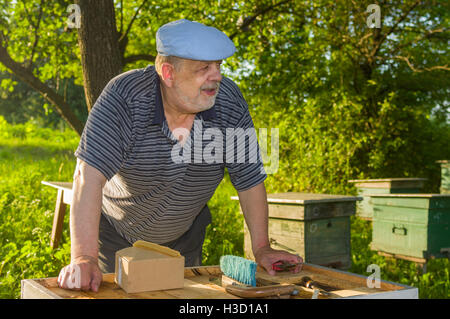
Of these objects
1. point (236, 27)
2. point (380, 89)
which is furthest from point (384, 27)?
point (236, 27)

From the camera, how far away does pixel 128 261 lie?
140 cm

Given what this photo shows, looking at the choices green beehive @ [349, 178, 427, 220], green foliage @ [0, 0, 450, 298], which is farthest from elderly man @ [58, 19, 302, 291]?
green beehive @ [349, 178, 427, 220]

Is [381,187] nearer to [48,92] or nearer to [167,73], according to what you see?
[48,92]

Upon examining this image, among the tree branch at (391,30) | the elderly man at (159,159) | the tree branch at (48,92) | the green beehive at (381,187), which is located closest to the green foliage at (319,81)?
the tree branch at (391,30)

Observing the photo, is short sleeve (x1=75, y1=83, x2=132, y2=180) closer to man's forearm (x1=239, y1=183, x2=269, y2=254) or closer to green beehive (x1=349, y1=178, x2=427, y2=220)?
man's forearm (x1=239, y1=183, x2=269, y2=254)

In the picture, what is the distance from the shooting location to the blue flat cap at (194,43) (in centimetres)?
162

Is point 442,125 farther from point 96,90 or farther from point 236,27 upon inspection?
point 96,90

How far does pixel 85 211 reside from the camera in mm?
1615

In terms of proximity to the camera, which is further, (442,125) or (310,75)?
(442,125)

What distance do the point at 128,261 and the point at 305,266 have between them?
0.73 m

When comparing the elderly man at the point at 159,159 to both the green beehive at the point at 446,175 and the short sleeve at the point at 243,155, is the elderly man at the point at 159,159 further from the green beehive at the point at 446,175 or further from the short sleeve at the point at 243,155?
the green beehive at the point at 446,175

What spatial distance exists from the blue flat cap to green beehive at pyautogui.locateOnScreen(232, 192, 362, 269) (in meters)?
2.75

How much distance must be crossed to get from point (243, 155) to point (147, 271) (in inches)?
30.5
